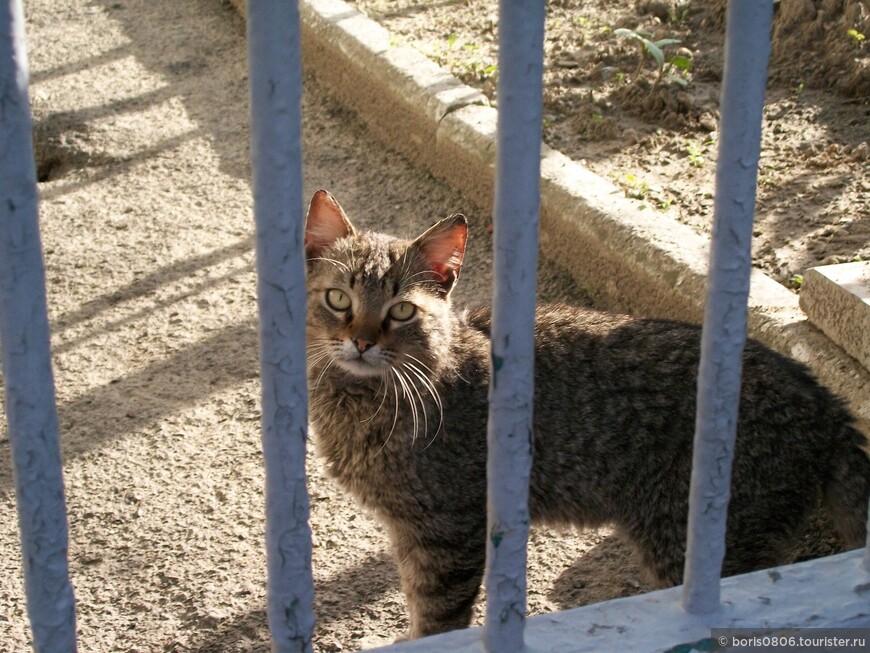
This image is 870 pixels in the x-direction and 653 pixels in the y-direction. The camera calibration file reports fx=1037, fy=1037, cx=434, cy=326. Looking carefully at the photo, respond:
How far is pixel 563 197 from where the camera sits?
4.55m

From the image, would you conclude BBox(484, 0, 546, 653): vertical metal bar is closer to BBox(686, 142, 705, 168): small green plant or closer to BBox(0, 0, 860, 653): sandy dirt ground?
BBox(0, 0, 860, 653): sandy dirt ground

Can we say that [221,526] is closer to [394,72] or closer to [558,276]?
[558,276]

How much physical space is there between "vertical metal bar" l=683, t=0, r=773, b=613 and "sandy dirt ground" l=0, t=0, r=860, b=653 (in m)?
1.61

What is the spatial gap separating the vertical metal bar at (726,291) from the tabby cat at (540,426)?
49.4 inches

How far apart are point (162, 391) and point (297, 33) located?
2986 millimetres

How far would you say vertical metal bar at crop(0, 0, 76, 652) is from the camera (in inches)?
47.5

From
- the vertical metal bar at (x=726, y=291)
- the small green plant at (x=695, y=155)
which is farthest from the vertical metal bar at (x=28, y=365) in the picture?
the small green plant at (x=695, y=155)

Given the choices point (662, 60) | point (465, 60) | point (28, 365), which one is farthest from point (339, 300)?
point (465, 60)

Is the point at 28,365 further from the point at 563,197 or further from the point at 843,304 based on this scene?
the point at 563,197

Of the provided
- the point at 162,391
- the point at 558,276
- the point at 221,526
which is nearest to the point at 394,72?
the point at 558,276

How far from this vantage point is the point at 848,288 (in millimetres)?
3229

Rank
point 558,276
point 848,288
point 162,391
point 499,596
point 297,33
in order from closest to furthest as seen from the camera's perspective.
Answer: point 297,33 → point 499,596 → point 848,288 → point 162,391 → point 558,276

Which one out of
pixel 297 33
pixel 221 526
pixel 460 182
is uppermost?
pixel 297 33

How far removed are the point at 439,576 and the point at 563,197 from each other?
81.7 inches
